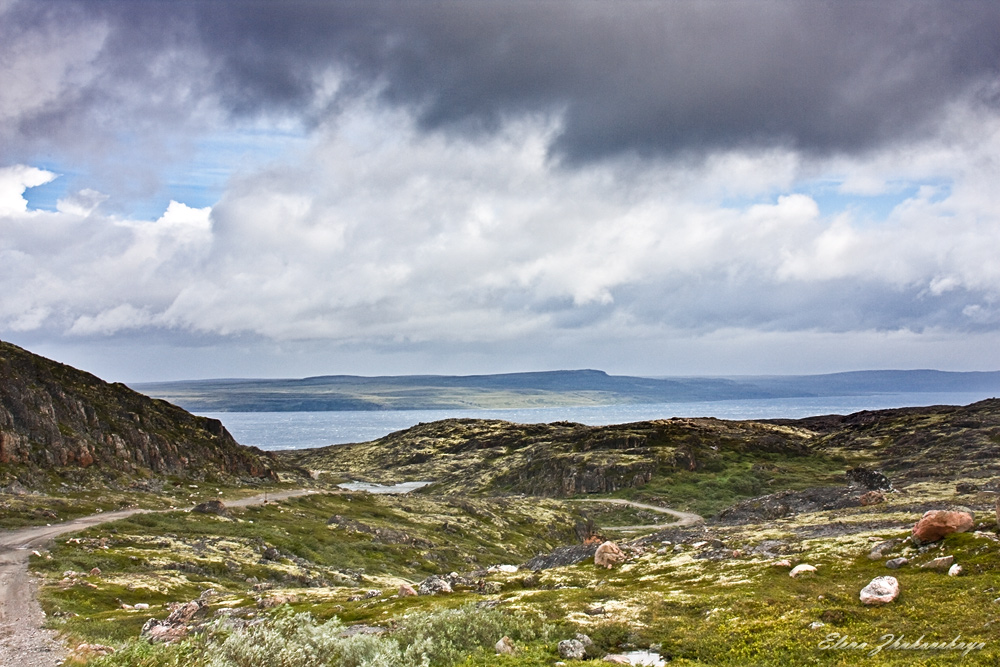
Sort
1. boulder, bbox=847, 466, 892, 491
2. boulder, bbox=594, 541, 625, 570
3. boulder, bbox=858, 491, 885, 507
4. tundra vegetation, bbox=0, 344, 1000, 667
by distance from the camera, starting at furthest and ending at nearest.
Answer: boulder, bbox=847, 466, 892, 491, boulder, bbox=858, 491, 885, 507, boulder, bbox=594, 541, 625, 570, tundra vegetation, bbox=0, 344, 1000, 667

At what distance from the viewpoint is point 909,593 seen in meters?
29.2

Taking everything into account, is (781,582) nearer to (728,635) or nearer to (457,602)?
(728,635)

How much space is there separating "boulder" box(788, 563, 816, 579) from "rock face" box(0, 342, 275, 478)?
132 metres

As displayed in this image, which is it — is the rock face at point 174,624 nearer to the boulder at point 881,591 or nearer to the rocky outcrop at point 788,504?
the boulder at point 881,591

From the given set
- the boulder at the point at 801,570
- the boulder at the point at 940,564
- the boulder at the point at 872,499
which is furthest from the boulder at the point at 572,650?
the boulder at the point at 872,499

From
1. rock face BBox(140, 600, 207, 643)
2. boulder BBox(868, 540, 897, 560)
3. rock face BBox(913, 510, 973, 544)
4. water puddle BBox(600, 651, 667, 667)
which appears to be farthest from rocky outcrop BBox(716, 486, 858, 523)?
rock face BBox(140, 600, 207, 643)

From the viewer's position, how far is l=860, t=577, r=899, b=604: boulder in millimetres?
28297

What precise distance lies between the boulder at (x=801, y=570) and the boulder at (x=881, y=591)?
30.4 feet

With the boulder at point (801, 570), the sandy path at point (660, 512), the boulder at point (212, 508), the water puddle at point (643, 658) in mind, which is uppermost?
the water puddle at point (643, 658)

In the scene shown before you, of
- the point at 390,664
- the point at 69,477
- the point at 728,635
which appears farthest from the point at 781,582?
the point at 69,477

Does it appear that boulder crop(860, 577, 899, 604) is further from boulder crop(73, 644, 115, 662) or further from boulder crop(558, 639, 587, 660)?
boulder crop(73, 644, 115, 662)

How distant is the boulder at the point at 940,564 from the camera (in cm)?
3239

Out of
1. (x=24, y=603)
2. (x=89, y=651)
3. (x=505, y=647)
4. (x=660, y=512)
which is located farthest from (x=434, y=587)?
(x=660, y=512)

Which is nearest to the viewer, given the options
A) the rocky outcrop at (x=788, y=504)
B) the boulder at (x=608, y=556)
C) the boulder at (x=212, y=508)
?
the boulder at (x=608, y=556)
